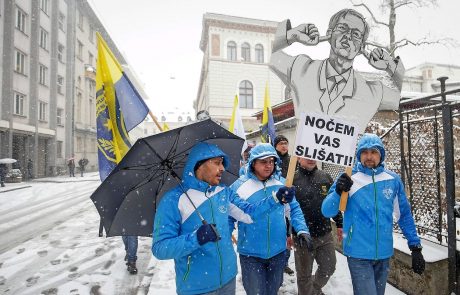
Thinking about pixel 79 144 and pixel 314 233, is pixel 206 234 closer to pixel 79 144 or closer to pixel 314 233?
pixel 314 233

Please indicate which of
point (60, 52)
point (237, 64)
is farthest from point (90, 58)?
point (237, 64)

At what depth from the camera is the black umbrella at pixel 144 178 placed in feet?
7.51

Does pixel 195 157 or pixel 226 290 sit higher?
pixel 195 157

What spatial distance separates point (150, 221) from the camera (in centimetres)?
250

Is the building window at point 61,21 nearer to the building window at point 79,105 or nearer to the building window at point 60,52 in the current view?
the building window at point 60,52

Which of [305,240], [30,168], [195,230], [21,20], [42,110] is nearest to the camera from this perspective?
[195,230]

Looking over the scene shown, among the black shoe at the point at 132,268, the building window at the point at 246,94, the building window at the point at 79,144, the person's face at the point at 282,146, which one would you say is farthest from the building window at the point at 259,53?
the black shoe at the point at 132,268

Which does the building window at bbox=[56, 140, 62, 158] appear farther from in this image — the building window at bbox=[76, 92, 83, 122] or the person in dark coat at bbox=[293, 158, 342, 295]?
the person in dark coat at bbox=[293, 158, 342, 295]

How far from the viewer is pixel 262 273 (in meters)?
3.01

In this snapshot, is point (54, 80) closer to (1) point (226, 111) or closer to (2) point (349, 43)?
(1) point (226, 111)

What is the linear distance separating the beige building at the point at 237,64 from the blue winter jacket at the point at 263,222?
30.4m

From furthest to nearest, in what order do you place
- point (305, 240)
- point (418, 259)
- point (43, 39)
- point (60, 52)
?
point (60, 52) → point (43, 39) → point (418, 259) → point (305, 240)

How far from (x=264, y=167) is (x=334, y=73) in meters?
1.15

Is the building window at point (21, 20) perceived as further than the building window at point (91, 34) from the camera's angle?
No
